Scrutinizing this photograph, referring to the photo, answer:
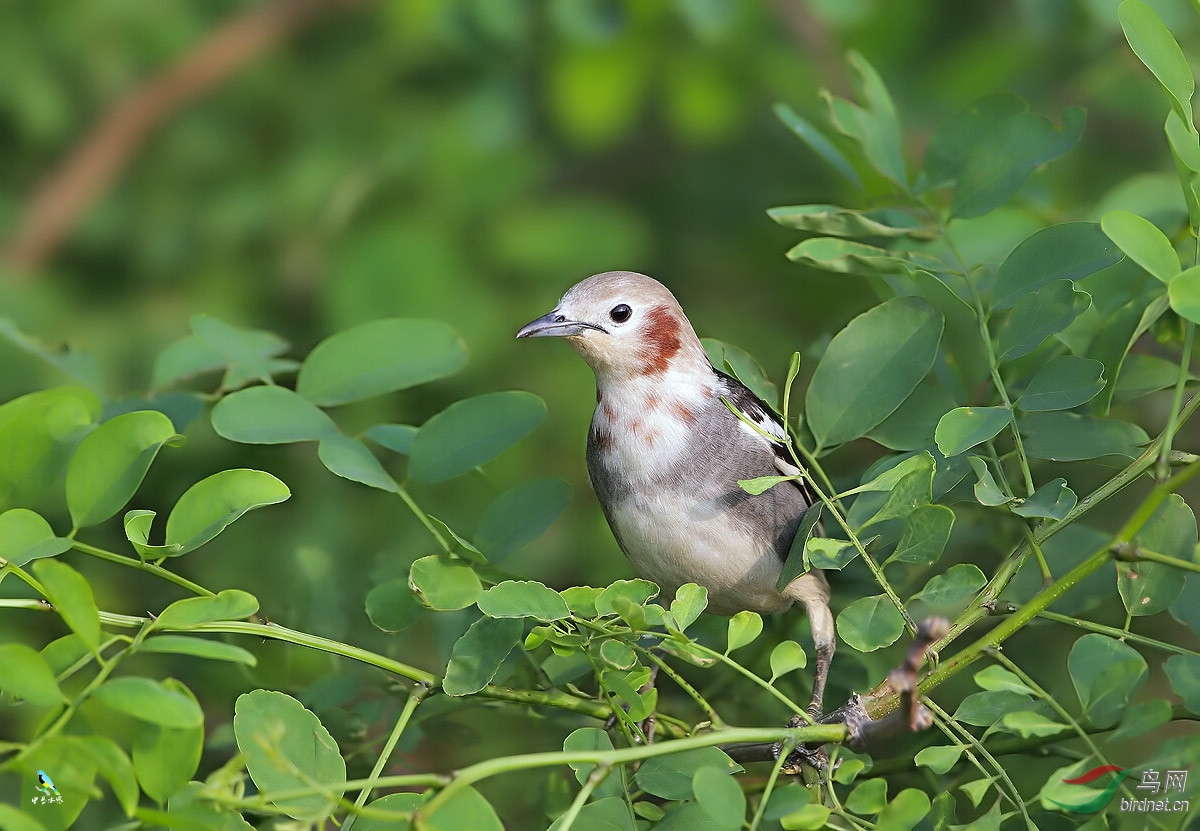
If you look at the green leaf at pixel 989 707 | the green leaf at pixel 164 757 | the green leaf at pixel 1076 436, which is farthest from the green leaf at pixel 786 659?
the green leaf at pixel 164 757

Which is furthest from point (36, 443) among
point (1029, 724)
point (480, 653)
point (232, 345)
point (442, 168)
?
point (442, 168)

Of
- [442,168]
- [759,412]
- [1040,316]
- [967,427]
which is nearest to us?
[967,427]

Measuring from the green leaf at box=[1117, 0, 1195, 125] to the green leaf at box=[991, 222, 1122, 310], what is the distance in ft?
0.90

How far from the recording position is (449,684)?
1.97 metres

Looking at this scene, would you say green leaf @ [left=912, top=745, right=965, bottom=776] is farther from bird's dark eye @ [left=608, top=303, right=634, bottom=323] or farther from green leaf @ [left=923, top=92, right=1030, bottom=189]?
bird's dark eye @ [left=608, top=303, right=634, bottom=323]

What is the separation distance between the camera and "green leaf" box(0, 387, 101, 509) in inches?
83.4

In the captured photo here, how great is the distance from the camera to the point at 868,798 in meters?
1.76

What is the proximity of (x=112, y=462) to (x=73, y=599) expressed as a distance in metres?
0.47

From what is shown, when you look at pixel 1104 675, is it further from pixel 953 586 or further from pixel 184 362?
pixel 184 362

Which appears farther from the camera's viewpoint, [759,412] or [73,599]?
[759,412]

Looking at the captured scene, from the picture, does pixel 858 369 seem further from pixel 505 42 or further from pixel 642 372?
pixel 505 42

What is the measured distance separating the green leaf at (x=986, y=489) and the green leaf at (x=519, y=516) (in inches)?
34.4

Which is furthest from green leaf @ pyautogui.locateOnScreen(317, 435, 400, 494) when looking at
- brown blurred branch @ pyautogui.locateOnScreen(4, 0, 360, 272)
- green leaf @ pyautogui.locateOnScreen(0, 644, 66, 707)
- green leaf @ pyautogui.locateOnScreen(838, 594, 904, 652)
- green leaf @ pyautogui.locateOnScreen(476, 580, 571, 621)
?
brown blurred branch @ pyautogui.locateOnScreen(4, 0, 360, 272)

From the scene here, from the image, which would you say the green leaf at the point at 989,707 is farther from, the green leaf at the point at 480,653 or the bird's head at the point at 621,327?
the bird's head at the point at 621,327
